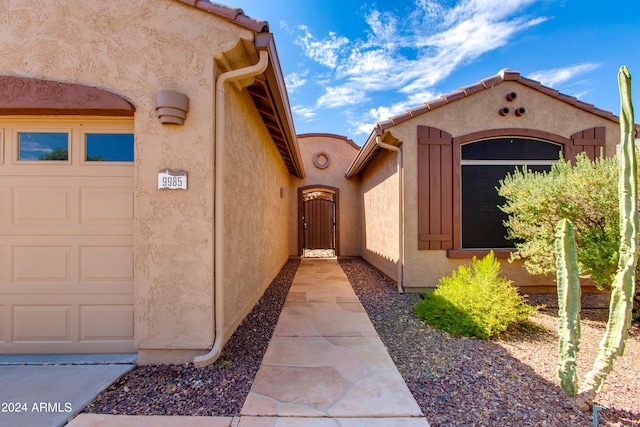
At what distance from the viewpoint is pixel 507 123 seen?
5613 millimetres

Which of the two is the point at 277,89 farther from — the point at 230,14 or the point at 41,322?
the point at 41,322

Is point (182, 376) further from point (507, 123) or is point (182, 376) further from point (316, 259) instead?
point (316, 259)

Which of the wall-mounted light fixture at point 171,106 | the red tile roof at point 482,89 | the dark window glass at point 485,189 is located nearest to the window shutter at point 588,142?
the red tile roof at point 482,89

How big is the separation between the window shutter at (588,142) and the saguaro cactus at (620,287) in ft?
14.6

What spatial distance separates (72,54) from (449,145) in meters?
5.70

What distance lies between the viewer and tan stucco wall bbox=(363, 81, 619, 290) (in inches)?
217

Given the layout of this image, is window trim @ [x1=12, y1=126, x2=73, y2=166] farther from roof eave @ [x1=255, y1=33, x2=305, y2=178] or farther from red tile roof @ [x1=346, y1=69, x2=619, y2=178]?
red tile roof @ [x1=346, y1=69, x2=619, y2=178]

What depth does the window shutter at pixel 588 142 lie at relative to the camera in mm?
5650

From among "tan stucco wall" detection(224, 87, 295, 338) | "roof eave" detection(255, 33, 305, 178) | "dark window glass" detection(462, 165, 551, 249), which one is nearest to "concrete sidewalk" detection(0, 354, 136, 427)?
"tan stucco wall" detection(224, 87, 295, 338)

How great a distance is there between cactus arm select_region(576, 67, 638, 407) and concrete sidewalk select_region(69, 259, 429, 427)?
1.40 metres

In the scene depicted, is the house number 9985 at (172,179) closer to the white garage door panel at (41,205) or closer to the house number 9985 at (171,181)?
the house number 9985 at (171,181)

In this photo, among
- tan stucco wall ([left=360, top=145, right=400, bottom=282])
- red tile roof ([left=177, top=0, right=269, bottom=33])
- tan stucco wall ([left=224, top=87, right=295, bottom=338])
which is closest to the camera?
red tile roof ([left=177, top=0, right=269, bottom=33])

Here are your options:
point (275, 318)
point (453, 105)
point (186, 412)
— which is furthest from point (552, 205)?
point (186, 412)

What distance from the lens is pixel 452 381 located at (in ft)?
8.52
